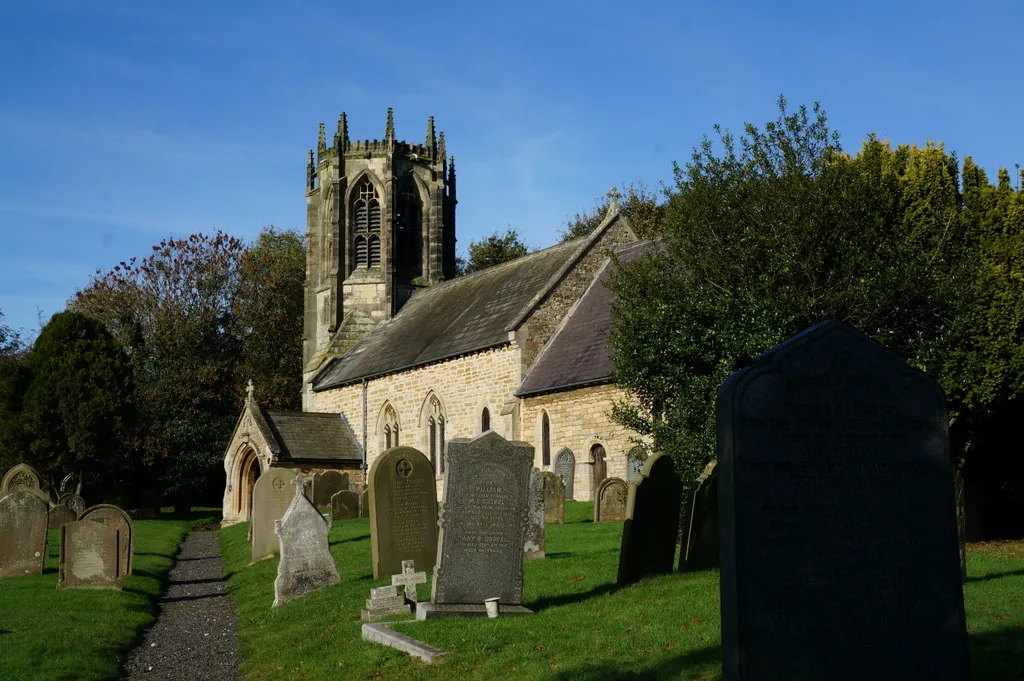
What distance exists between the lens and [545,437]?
92.7 ft

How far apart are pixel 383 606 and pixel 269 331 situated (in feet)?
132

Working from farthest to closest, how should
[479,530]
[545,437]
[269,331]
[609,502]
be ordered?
[269,331], [545,437], [609,502], [479,530]

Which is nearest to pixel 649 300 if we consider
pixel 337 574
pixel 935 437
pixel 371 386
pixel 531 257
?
pixel 337 574

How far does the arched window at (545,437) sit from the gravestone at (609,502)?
7403mm

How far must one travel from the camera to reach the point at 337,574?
45.7 ft

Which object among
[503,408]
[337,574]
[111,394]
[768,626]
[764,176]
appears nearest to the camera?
[768,626]

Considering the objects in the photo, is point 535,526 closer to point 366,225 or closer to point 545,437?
point 545,437

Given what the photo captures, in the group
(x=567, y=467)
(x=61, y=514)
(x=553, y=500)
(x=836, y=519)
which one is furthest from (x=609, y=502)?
(x=836, y=519)

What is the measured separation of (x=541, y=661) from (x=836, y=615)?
3186 millimetres

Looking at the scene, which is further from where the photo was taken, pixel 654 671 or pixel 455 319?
pixel 455 319

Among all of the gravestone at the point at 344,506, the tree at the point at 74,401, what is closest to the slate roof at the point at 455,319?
the gravestone at the point at 344,506

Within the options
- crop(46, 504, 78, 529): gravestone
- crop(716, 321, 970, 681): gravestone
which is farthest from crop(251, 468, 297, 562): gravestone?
crop(716, 321, 970, 681): gravestone

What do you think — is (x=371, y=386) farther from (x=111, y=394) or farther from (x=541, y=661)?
(x=541, y=661)

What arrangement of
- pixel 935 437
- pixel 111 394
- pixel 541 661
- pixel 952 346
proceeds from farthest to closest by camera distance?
pixel 111 394
pixel 952 346
pixel 541 661
pixel 935 437
